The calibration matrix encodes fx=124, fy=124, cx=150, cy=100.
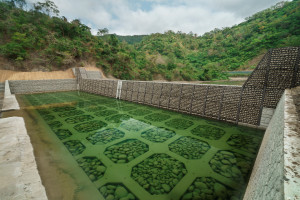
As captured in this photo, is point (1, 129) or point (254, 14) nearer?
point (1, 129)

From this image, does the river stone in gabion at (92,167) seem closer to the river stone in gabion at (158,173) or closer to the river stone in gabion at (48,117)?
the river stone in gabion at (158,173)

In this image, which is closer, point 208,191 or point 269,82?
point 208,191

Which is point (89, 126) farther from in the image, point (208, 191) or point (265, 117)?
point (265, 117)

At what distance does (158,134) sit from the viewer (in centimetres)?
344

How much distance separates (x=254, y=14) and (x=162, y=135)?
3169 inches

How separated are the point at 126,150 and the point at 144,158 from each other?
19.4 inches

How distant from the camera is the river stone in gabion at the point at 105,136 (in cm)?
312

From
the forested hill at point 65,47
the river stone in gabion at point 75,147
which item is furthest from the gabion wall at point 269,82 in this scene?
the forested hill at point 65,47

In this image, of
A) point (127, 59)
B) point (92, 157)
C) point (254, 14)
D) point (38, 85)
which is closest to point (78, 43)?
point (127, 59)

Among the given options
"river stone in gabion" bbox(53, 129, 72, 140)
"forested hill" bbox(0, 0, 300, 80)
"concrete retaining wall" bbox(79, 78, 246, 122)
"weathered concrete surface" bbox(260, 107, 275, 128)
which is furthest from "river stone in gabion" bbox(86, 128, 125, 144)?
"forested hill" bbox(0, 0, 300, 80)

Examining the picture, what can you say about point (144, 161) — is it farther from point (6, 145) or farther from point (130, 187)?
point (6, 145)

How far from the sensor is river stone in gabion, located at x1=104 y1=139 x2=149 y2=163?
2.48m


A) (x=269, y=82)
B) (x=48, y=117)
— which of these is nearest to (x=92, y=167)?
(x=48, y=117)

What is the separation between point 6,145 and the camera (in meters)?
2.31
